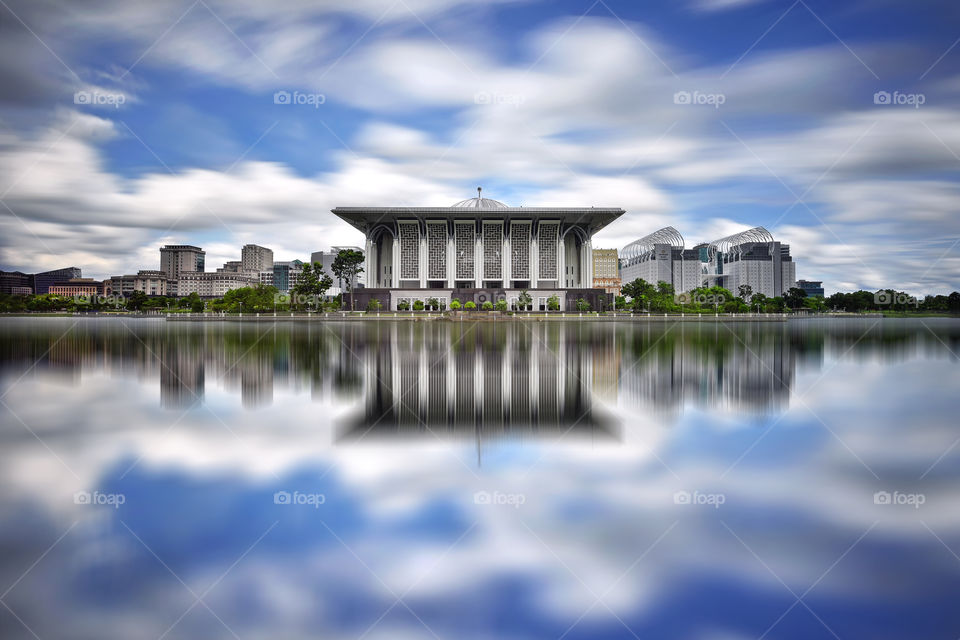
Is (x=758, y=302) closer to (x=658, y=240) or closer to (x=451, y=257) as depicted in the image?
(x=451, y=257)

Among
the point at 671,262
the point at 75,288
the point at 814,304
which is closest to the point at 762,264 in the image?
the point at 671,262

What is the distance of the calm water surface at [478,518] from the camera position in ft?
11.5

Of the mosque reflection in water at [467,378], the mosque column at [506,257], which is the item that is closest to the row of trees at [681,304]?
the mosque column at [506,257]

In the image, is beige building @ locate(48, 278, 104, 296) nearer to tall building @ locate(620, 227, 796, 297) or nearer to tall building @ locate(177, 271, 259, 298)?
tall building @ locate(177, 271, 259, 298)

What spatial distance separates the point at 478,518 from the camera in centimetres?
476

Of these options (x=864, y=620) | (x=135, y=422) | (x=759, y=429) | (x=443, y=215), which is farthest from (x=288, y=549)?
(x=443, y=215)

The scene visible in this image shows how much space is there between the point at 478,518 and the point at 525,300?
76715mm

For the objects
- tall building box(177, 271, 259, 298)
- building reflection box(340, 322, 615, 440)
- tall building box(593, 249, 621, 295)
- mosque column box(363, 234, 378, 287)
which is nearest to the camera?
building reflection box(340, 322, 615, 440)

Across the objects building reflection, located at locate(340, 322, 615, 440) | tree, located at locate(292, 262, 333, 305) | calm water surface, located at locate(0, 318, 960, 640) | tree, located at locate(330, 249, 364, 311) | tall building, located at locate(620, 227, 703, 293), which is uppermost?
tall building, located at locate(620, 227, 703, 293)

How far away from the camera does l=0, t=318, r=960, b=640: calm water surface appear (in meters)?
3.50

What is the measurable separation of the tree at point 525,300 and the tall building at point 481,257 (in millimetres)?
1517

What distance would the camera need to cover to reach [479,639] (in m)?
3.27

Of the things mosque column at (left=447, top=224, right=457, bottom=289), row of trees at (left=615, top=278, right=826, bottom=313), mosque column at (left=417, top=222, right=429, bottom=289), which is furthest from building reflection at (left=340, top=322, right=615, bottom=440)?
mosque column at (left=417, top=222, right=429, bottom=289)

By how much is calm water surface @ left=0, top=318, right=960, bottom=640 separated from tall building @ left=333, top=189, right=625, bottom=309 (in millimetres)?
74358
